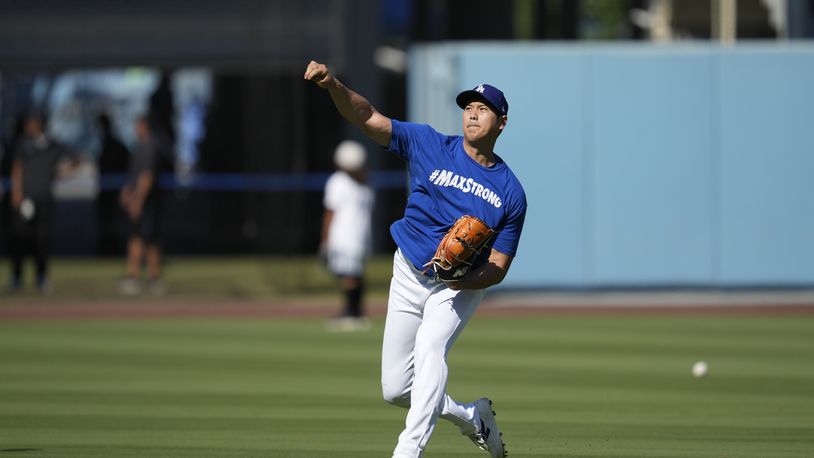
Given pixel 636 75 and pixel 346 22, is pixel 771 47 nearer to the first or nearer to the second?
pixel 636 75

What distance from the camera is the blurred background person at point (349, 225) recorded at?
1772cm

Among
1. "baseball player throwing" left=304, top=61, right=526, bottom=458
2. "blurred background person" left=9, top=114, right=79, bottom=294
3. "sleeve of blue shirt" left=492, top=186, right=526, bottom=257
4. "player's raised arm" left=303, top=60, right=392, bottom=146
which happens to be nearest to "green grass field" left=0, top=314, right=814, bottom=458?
"baseball player throwing" left=304, top=61, right=526, bottom=458

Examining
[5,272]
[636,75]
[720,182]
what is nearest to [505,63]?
[636,75]

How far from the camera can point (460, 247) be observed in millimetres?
7812

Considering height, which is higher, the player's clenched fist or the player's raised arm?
the player's clenched fist

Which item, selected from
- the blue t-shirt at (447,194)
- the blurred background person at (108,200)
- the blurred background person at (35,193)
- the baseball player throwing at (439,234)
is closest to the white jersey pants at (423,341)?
the baseball player throwing at (439,234)

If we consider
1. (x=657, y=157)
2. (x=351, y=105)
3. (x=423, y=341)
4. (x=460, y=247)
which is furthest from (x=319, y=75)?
(x=657, y=157)

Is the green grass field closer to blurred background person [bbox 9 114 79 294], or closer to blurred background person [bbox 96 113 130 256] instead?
blurred background person [bbox 9 114 79 294]

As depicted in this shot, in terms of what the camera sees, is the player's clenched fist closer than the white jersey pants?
Yes

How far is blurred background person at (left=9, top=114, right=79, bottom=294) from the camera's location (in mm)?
21531

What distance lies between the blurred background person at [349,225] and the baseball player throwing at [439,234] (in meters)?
9.30

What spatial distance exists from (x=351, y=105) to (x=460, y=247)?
99 cm

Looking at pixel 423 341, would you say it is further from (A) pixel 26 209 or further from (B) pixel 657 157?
(A) pixel 26 209

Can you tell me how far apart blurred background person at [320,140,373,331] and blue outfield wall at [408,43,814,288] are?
3.94 meters
